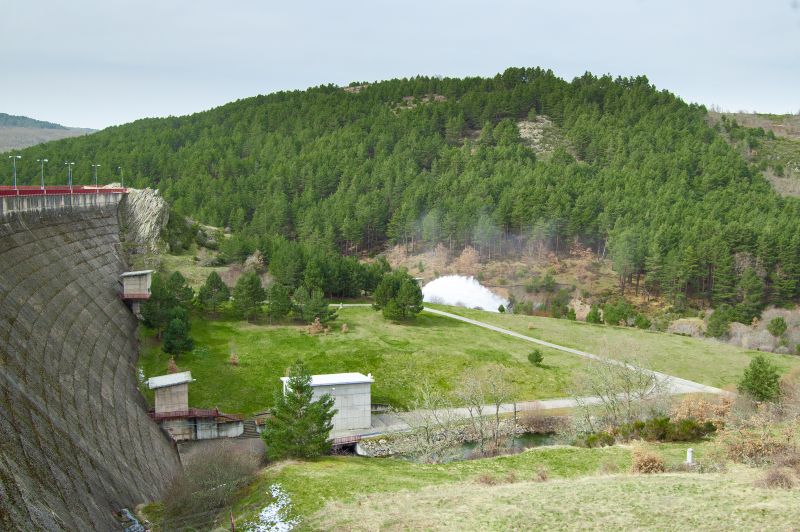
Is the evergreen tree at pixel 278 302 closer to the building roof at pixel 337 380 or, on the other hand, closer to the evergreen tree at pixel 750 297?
the building roof at pixel 337 380

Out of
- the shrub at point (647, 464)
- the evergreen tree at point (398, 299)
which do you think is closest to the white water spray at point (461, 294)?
the evergreen tree at point (398, 299)

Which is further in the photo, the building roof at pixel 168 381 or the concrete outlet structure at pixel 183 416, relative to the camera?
the concrete outlet structure at pixel 183 416

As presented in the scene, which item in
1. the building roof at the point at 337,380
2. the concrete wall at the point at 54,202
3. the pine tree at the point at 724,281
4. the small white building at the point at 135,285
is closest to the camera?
the concrete wall at the point at 54,202

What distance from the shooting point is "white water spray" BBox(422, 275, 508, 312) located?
327ft

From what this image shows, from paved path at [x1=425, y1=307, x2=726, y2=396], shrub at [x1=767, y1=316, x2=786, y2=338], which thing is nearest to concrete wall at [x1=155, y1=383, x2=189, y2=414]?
paved path at [x1=425, y1=307, x2=726, y2=396]

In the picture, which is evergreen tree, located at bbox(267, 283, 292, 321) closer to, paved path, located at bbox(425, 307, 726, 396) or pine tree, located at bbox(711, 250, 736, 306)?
paved path, located at bbox(425, 307, 726, 396)

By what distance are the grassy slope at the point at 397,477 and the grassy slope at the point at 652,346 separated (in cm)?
2196

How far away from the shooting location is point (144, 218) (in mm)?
88250

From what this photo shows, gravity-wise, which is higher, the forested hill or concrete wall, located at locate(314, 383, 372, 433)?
the forested hill

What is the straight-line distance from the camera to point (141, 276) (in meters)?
59.9

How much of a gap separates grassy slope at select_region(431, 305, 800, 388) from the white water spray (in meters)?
11.5

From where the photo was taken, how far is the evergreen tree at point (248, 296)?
68750 mm

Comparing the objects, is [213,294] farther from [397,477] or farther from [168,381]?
[397,477]

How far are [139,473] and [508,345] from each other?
48502 millimetres
